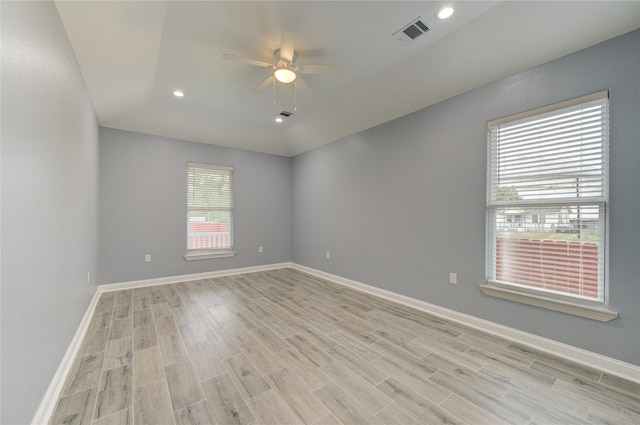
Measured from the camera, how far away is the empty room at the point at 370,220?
59.3 inches

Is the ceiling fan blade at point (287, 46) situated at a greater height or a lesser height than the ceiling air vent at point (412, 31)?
lesser

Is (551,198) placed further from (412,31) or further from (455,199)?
(412,31)

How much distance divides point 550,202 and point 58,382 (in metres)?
4.13

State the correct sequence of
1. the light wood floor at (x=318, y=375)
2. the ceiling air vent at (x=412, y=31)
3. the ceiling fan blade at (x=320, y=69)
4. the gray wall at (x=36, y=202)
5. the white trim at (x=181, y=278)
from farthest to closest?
the white trim at (x=181, y=278) → the ceiling fan blade at (x=320, y=69) → the ceiling air vent at (x=412, y=31) → the light wood floor at (x=318, y=375) → the gray wall at (x=36, y=202)

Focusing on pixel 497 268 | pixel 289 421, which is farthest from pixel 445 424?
pixel 497 268

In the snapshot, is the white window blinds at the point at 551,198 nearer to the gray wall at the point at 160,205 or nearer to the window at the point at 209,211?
the gray wall at the point at 160,205

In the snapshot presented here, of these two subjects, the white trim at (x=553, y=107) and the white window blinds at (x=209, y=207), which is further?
the white window blinds at (x=209, y=207)

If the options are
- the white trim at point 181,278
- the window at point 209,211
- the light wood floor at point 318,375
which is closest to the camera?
the light wood floor at point 318,375

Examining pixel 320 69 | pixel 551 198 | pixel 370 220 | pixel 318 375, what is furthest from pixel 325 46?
pixel 318 375

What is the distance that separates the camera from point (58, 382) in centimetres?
169

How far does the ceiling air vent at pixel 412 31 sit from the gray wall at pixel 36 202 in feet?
8.18

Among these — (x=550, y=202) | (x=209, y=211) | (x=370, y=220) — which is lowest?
(x=370, y=220)

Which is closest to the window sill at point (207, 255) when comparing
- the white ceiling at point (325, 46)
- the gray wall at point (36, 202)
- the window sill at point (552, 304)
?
the gray wall at point (36, 202)

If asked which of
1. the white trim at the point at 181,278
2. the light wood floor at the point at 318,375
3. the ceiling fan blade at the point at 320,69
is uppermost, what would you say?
the ceiling fan blade at the point at 320,69
